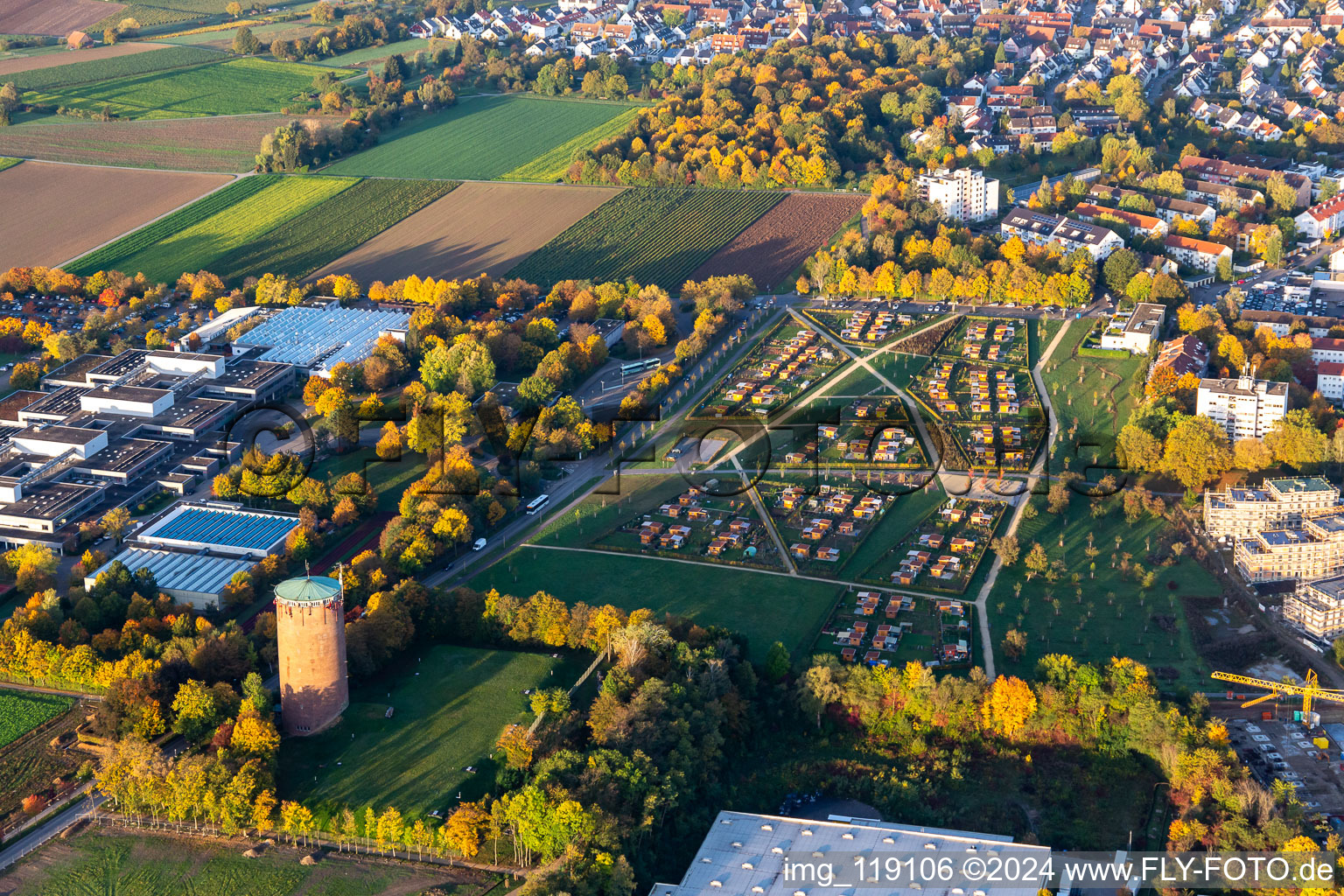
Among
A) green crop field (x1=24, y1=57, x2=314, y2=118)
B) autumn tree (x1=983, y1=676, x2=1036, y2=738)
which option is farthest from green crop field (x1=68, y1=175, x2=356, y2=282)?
autumn tree (x1=983, y1=676, x2=1036, y2=738)

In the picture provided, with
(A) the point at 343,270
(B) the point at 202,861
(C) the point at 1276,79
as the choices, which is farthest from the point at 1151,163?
(B) the point at 202,861

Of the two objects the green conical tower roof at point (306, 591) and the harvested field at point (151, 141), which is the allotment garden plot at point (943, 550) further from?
the harvested field at point (151, 141)

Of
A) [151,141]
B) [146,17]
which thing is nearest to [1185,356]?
[151,141]

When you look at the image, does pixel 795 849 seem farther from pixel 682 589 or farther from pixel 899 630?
pixel 682 589

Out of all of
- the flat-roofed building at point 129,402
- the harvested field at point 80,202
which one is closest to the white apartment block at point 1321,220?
the flat-roofed building at point 129,402

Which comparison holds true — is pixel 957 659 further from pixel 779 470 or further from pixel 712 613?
pixel 779 470

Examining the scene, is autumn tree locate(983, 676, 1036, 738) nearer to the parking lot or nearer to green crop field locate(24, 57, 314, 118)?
the parking lot

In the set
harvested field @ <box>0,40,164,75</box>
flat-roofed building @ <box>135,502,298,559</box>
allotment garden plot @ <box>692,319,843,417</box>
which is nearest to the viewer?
flat-roofed building @ <box>135,502,298,559</box>
